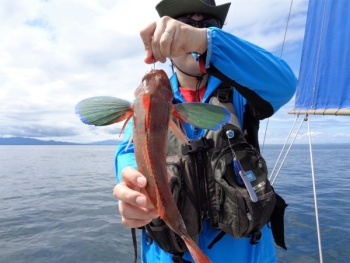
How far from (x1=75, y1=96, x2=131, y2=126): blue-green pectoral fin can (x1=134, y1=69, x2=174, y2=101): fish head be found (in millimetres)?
139

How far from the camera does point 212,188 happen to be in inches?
104

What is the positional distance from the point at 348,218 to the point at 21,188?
54.8 ft

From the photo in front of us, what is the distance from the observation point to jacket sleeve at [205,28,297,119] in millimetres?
1874

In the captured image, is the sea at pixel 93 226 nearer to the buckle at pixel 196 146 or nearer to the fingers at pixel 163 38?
the buckle at pixel 196 146

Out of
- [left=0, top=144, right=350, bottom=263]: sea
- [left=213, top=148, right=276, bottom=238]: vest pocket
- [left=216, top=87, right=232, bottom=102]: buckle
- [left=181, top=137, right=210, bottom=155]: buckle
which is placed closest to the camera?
[left=213, top=148, right=276, bottom=238]: vest pocket

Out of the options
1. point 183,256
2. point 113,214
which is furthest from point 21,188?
point 183,256

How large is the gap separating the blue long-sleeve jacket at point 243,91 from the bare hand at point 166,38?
20 cm

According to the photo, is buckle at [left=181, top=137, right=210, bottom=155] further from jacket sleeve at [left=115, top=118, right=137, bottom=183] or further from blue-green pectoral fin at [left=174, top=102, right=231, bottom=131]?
blue-green pectoral fin at [left=174, top=102, right=231, bottom=131]

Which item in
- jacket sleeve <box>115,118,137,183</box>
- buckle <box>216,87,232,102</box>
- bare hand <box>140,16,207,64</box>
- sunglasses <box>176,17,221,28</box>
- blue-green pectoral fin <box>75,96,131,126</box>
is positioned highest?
sunglasses <box>176,17,221,28</box>

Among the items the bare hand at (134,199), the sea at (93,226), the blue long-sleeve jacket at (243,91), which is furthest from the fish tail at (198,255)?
the sea at (93,226)

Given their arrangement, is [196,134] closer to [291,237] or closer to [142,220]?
[142,220]

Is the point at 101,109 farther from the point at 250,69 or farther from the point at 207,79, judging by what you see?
the point at 207,79

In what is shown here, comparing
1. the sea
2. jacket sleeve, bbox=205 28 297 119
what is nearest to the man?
jacket sleeve, bbox=205 28 297 119

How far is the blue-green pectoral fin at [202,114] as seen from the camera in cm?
166
